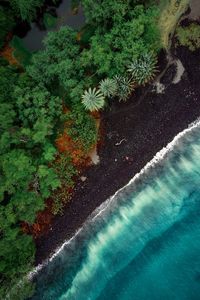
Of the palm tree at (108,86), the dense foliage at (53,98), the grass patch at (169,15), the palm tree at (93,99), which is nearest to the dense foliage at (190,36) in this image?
the grass patch at (169,15)

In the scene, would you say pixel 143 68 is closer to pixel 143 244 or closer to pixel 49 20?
pixel 49 20

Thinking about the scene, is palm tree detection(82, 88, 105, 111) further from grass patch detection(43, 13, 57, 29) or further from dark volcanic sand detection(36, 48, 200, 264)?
grass patch detection(43, 13, 57, 29)

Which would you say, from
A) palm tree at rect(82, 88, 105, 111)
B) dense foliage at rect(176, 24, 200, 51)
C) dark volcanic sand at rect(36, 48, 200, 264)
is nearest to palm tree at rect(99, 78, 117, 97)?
palm tree at rect(82, 88, 105, 111)

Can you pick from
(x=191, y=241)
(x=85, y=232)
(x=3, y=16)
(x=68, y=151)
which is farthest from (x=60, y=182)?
(x=3, y=16)

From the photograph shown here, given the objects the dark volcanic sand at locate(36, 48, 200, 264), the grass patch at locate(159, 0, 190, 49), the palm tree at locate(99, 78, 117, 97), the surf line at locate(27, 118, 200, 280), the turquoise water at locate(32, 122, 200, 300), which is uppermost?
the grass patch at locate(159, 0, 190, 49)

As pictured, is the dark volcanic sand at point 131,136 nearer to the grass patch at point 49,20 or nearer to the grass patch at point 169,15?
the grass patch at point 169,15

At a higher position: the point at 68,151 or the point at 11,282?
the point at 68,151

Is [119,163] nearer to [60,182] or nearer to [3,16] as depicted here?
[60,182]
